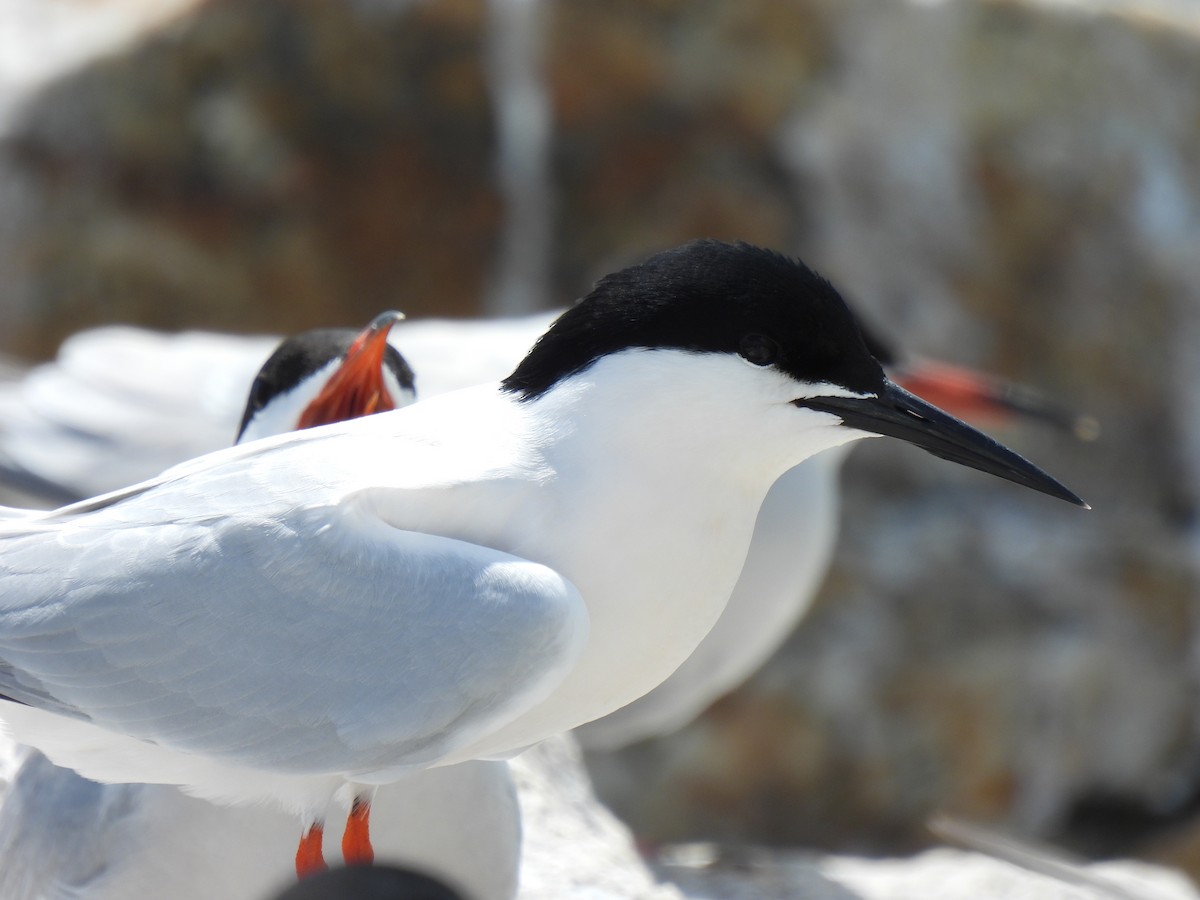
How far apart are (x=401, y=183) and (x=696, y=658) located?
11.4 feet

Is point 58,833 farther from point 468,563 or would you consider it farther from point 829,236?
point 829,236

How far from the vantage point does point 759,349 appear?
6.57ft

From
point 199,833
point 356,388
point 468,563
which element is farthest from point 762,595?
point 468,563

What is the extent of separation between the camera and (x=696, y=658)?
450cm

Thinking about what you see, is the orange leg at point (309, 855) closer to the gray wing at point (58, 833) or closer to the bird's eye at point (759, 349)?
the gray wing at point (58, 833)

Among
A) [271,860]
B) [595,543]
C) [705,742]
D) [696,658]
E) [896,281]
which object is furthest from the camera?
[896,281]

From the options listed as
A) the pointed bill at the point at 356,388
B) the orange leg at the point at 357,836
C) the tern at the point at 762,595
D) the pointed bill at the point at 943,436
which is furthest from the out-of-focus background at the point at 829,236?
the pointed bill at the point at 943,436

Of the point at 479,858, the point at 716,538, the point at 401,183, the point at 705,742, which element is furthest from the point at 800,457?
the point at 401,183

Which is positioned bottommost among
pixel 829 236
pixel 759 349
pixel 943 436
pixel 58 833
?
pixel 58 833

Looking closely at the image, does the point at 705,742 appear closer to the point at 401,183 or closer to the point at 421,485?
the point at 401,183

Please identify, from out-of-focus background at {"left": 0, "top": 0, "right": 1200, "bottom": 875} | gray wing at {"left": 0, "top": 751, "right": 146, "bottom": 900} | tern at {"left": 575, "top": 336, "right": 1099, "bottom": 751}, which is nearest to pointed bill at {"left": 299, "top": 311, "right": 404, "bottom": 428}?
gray wing at {"left": 0, "top": 751, "right": 146, "bottom": 900}

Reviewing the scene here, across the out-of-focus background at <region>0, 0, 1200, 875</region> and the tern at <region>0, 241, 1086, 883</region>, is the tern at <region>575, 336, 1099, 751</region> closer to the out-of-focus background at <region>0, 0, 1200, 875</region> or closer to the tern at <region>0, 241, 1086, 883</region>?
the out-of-focus background at <region>0, 0, 1200, 875</region>

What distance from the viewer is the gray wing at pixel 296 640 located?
1.94 m

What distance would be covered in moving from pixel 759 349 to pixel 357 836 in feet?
2.93
